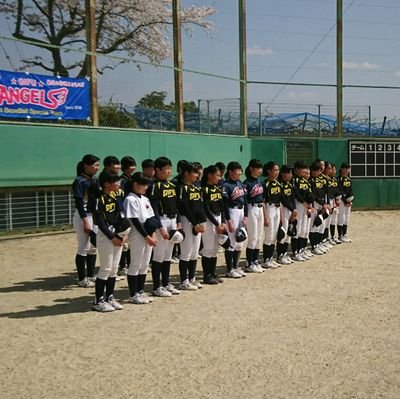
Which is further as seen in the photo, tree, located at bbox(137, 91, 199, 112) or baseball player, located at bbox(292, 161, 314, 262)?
tree, located at bbox(137, 91, 199, 112)

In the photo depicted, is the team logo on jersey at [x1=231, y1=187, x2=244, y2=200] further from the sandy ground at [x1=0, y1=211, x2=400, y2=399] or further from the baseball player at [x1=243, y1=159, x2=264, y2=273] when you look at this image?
the sandy ground at [x1=0, y1=211, x2=400, y2=399]

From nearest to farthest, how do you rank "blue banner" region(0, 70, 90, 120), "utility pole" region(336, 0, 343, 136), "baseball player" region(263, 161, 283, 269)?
"baseball player" region(263, 161, 283, 269), "blue banner" region(0, 70, 90, 120), "utility pole" region(336, 0, 343, 136)

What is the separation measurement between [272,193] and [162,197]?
102 inches

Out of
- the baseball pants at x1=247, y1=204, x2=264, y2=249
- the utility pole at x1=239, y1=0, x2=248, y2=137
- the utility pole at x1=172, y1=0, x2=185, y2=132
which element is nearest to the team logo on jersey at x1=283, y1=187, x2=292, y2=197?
the baseball pants at x1=247, y1=204, x2=264, y2=249

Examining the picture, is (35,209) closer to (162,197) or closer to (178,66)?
(178,66)

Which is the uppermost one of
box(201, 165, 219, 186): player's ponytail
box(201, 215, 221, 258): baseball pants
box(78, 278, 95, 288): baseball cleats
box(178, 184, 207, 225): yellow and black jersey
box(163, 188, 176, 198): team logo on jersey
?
box(201, 165, 219, 186): player's ponytail

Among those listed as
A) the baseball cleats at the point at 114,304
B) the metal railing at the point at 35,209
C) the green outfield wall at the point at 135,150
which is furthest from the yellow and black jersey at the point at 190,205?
the metal railing at the point at 35,209

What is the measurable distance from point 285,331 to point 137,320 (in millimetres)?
1546

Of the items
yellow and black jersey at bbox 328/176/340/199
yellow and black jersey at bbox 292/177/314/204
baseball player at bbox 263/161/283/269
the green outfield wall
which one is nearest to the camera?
baseball player at bbox 263/161/283/269

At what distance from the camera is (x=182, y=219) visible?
726 centimetres

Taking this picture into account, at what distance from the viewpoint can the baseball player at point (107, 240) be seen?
6.00 m

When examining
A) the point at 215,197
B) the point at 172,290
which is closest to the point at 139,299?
the point at 172,290

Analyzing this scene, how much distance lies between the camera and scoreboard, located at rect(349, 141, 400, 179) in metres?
19.6

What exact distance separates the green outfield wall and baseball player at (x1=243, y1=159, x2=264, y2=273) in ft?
18.5
